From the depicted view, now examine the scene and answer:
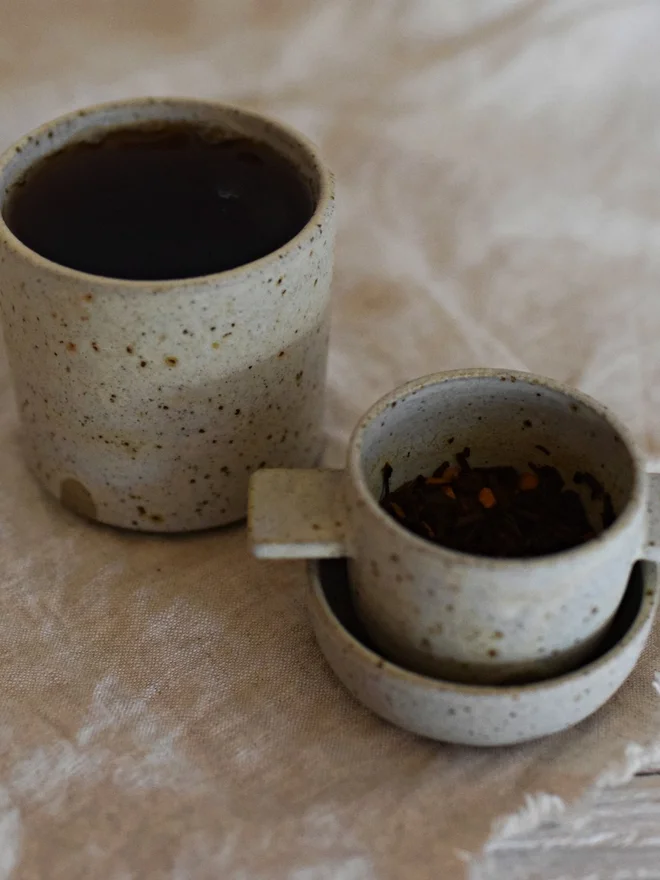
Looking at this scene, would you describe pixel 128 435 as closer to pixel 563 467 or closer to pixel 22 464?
pixel 22 464

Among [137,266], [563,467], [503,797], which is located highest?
[137,266]

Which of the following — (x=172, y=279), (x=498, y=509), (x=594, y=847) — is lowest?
(x=594, y=847)

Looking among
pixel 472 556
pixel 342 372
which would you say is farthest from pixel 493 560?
pixel 342 372

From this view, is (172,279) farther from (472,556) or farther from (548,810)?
(548,810)

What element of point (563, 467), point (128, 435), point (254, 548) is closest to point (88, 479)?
point (128, 435)

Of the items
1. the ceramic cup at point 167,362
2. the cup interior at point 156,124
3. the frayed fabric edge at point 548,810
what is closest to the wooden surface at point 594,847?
the frayed fabric edge at point 548,810

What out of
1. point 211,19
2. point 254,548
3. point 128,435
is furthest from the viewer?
point 211,19
